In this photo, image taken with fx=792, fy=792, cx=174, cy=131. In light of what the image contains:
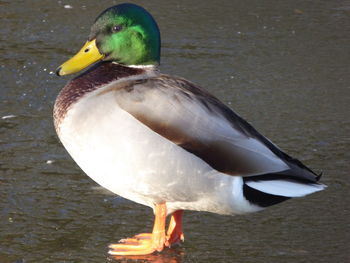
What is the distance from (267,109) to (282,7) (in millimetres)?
2266

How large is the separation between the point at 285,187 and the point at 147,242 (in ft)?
2.15

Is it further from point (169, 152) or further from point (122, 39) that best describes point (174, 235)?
point (122, 39)

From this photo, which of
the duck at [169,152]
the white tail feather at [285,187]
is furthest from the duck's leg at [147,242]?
the white tail feather at [285,187]

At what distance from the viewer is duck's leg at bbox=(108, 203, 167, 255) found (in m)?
3.40

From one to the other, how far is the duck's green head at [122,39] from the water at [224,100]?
0.71m

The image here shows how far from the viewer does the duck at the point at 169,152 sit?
325cm

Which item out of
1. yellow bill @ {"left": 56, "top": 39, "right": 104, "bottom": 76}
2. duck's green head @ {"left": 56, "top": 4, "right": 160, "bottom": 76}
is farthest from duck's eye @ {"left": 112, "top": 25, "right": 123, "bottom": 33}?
yellow bill @ {"left": 56, "top": 39, "right": 104, "bottom": 76}

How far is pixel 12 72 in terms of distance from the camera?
5645 mm

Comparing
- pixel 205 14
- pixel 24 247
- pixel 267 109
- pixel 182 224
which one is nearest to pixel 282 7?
pixel 205 14

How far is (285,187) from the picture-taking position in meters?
3.31

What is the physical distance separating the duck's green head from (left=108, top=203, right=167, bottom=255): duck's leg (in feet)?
2.30

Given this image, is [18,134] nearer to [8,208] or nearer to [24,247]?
[8,208]

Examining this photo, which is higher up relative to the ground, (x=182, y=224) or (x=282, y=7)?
(x=282, y=7)

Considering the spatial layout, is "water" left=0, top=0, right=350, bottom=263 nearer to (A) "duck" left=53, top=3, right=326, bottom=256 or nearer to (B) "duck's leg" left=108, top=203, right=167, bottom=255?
(B) "duck's leg" left=108, top=203, right=167, bottom=255
